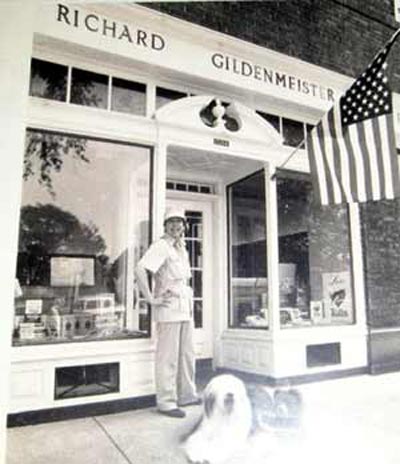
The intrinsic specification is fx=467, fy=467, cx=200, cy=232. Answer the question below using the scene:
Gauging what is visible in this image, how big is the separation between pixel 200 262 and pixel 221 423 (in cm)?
332

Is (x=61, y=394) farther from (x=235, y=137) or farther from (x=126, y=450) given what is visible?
(x=235, y=137)

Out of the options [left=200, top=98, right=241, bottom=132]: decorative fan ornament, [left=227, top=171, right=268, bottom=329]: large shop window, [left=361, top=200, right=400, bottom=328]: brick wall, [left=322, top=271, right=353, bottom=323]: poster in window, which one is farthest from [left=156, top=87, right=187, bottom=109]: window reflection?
[left=361, top=200, right=400, bottom=328]: brick wall

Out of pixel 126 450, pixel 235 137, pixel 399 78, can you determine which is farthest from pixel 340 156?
pixel 399 78

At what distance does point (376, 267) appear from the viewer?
697 cm

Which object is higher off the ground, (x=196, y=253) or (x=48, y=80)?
(x=48, y=80)

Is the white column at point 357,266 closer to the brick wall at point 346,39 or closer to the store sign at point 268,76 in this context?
the brick wall at point 346,39

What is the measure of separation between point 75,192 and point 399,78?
237 inches

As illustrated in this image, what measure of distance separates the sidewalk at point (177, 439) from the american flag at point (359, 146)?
213 cm

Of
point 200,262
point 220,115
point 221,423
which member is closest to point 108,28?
point 220,115

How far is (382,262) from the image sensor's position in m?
7.06

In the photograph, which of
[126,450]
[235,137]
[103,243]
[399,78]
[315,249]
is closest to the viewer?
[126,450]

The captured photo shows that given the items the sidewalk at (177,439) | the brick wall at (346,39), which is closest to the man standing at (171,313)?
the sidewalk at (177,439)

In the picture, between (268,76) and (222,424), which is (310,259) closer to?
(268,76)

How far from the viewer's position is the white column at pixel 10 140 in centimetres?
230
